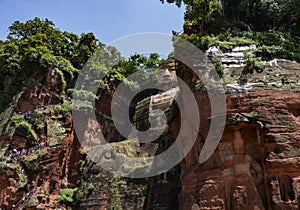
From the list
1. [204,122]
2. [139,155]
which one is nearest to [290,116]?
[204,122]

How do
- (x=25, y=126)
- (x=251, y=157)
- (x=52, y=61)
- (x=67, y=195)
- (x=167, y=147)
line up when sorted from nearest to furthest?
(x=251, y=157)
(x=167, y=147)
(x=67, y=195)
(x=25, y=126)
(x=52, y=61)

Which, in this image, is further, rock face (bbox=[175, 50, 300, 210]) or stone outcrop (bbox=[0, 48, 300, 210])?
stone outcrop (bbox=[0, 48, 300, 210])

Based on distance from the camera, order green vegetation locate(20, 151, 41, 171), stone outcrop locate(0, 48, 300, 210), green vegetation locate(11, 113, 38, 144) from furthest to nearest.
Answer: green vegetation locate(11, 113, 38, 144)
green vegetation locate(20, 151, 41, 171)
stone outcrop locate(0, 48, 300, 210)

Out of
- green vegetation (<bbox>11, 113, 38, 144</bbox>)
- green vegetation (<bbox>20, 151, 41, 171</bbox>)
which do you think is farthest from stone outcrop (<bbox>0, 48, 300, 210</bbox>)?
green vegetation (<bbox>11, 113, 38, 144</bbox>)

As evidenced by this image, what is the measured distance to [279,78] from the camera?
12891 millimetres

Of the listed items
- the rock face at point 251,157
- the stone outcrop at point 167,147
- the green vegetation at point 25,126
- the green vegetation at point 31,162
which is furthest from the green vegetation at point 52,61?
the rock face at point 251,157

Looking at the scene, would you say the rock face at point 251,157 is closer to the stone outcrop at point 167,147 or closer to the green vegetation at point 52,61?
the stone outcrop at point 167,147

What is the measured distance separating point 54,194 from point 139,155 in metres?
5.07

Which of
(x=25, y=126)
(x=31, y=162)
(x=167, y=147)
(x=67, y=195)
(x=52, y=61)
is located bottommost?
(x=67, y=195)

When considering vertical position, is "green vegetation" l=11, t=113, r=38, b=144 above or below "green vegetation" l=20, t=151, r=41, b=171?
above

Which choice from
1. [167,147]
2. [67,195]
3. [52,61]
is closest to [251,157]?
[167,147]

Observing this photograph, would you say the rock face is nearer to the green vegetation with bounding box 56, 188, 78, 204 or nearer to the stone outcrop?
the stone outcrop

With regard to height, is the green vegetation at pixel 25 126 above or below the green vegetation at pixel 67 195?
above

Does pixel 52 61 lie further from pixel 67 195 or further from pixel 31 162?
pixel 67 195
